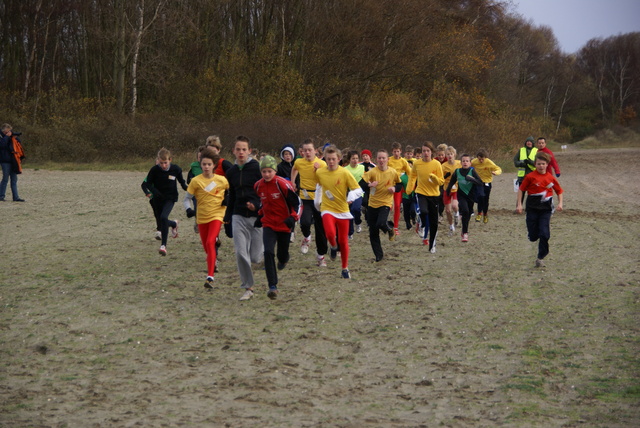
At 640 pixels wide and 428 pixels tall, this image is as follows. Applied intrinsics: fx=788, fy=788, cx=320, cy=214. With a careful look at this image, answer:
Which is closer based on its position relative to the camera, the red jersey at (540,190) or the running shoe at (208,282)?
the running shoe at (208,282)

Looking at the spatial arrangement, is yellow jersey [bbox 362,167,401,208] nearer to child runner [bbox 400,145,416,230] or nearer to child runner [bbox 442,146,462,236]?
child runner [bbox 442,146,462,236]

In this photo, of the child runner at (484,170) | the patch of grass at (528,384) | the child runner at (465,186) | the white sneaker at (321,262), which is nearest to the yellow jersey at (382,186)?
the white sneaker at (321,262)

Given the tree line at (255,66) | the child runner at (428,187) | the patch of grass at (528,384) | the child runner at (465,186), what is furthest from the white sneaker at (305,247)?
the tree line at (255,66)

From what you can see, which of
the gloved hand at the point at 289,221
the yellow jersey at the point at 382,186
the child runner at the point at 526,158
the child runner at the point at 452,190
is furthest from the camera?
the child runner at the point at 526,158

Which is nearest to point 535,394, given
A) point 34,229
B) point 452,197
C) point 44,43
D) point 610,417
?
point 610,417

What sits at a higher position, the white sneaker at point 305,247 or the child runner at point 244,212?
the child runner at point 244,212

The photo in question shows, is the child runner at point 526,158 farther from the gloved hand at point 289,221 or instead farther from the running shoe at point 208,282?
the running shoe at point 208,282

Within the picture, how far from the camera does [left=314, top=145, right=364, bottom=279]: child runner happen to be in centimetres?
1098

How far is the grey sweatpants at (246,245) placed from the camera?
9586 millimetres

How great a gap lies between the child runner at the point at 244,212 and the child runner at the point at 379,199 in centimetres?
286

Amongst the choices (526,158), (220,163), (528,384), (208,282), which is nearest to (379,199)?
(220,163)

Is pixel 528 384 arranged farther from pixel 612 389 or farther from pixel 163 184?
pixel 163 184

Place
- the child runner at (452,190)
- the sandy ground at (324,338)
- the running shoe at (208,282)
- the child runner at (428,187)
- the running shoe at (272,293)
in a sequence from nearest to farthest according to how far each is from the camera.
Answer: the sandy ground at (324,338)
the running shoe at (272,293)
the running shoe at (208,282)
the child runner at (428,187)
the child runner at (452,190)

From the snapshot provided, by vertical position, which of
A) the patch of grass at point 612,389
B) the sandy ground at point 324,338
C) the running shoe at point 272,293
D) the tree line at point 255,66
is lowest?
the sandy ground at point 324,338
